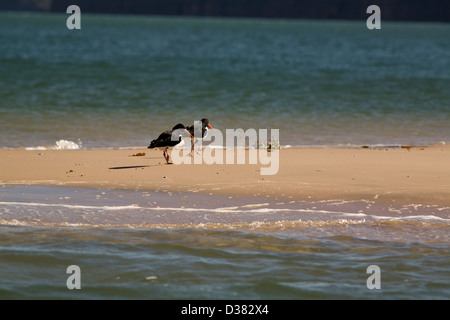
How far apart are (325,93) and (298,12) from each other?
164503 mm

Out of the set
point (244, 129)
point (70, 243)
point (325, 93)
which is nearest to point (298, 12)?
point (325, 93)

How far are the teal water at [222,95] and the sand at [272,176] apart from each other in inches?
159

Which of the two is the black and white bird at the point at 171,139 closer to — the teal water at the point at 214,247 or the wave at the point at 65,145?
the teal water at the point at 214,247

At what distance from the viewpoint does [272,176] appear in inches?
516

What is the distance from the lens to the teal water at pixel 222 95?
21.2 m

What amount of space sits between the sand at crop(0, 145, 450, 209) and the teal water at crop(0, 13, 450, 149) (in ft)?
13.2

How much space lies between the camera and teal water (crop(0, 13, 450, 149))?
834 inches

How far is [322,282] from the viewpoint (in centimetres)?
844

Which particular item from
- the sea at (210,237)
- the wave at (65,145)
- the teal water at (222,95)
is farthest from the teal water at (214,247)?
the teal water at (222,95)

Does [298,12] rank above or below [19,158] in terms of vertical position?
above

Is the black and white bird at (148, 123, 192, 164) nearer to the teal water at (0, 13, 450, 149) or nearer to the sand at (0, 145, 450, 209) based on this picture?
the sand at (0, 145, 450, 209)

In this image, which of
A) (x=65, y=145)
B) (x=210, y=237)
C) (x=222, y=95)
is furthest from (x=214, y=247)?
(x=222, y=95)

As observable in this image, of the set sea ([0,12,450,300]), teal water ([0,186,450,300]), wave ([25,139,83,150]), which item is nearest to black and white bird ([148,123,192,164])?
sea ([0,12,450,300])
